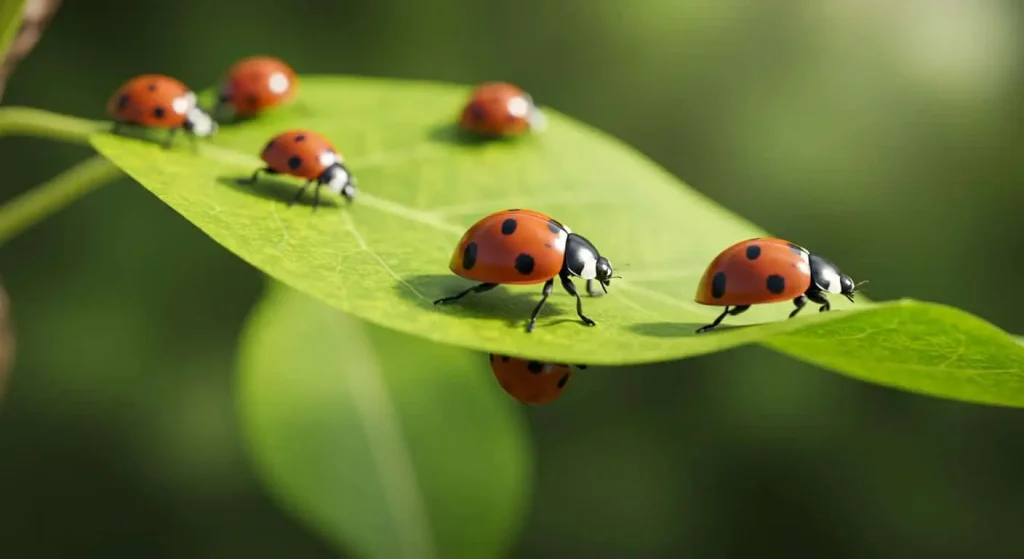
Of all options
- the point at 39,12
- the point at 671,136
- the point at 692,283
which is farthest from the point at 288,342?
the point at 671,136

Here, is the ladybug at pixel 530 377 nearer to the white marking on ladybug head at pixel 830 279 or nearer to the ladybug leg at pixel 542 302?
the ladybug leg at pixel 542 302

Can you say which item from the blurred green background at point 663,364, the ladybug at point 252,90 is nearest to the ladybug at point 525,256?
the ladybug at point 252,90

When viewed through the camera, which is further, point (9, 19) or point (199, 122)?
point (199, 122)

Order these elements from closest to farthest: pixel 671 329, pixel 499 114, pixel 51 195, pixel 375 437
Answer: pixel 671 329
pixel 51 195
pixel 499 114
pixel 375 437

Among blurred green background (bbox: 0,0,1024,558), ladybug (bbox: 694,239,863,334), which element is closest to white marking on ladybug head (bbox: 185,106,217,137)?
ladybug (bbox: 694,239,863,334)

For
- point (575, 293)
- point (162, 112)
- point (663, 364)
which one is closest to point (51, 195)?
point (162, 112)

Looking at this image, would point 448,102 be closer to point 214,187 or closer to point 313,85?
point 313,85

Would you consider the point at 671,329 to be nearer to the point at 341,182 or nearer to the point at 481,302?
the point at 481,302

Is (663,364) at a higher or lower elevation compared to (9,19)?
lower
